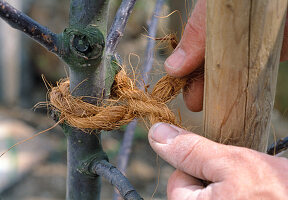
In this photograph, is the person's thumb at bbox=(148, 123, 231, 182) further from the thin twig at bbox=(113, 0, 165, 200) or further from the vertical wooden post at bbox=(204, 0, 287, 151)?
the thin twig at bbox=(113, 0, 165, 200)

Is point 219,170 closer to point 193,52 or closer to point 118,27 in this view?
point 193,52

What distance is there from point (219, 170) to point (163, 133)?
0.11 m

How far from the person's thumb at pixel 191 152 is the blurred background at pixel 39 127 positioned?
1.09 m

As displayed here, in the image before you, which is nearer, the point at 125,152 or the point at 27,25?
the point at 27,25

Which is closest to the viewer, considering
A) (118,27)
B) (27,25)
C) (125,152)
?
(27,25)

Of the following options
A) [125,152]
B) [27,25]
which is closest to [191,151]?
[27,25]

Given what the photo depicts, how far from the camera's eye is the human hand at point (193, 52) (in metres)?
0.56

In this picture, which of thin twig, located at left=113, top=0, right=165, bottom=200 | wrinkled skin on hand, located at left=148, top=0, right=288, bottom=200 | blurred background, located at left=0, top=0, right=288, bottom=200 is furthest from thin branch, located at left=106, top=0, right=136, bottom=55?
blurred background, located at left=0, top=0, right=288, bottom=200

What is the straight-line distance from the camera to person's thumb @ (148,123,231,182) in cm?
45

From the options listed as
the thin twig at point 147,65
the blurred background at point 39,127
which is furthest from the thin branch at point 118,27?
the blurred background at point 39,127

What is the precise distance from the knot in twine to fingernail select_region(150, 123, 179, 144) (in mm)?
35

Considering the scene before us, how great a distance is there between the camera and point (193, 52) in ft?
1.89

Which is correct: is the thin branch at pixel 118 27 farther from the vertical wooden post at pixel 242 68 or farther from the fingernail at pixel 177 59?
the vertical wooden post at pixel 242 68

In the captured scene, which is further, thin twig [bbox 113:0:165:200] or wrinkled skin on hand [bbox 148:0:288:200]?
thin twig [bbox 113:0:165:200]
